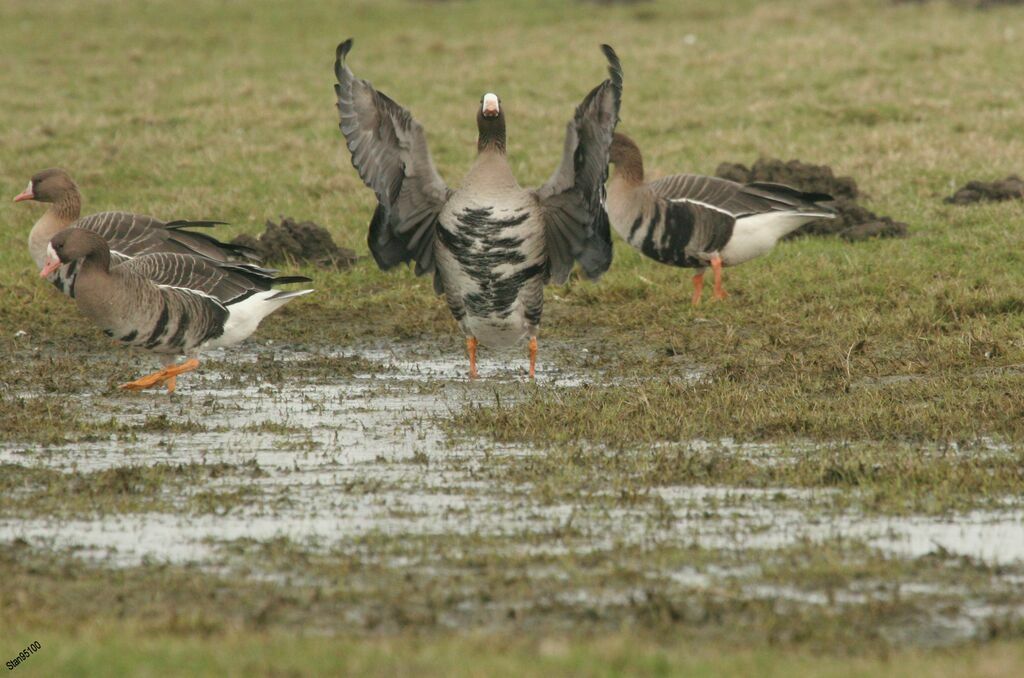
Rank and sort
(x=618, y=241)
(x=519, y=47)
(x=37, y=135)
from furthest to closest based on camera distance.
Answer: (x=519, y=47) < (x=37, y=135) < (x=618, y=241)

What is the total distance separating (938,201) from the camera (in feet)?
48.6

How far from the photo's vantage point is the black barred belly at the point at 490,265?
9.80 meters

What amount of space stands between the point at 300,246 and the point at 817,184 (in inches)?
216

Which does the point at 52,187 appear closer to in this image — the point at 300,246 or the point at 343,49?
the point at 300,246

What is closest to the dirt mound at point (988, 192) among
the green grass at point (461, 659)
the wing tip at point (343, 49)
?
the wing tip at point (343, 49)

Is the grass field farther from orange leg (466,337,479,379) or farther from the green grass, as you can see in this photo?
orange leg (466,337,479,379)

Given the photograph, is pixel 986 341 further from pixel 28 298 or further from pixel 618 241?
pixel 28 298

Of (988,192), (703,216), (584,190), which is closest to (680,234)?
(703,216)

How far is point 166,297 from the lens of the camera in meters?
10.3

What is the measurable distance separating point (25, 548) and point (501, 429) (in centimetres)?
315

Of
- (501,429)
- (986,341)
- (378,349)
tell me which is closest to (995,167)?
(986,341)

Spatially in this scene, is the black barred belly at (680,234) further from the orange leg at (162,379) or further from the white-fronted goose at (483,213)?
the orange leg at (162,379)

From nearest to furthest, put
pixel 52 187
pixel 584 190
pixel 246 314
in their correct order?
pixel 584 190, pixel 246 314, pixel 52 187

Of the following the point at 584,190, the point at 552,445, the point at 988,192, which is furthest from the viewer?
the point at 988,192
